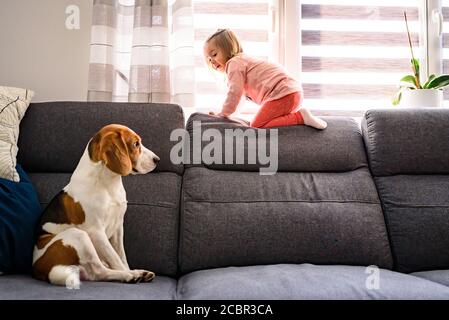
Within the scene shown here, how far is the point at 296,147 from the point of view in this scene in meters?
1.71

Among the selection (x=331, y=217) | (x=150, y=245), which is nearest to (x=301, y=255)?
(x=331, y=217)

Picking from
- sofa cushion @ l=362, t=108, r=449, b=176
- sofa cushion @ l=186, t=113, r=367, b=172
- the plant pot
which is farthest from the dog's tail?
the plant pot

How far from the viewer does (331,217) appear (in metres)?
1.54

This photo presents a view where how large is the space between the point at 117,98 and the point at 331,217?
1144 millimetres

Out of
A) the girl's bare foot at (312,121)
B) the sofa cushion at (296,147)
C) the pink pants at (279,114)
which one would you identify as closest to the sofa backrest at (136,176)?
the sofa cushion at (296,147)

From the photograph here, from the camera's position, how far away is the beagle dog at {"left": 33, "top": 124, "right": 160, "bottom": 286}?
1198mm

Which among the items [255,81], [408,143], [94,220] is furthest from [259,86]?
[94,220]

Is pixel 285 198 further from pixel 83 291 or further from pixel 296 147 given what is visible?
pixel 83 291

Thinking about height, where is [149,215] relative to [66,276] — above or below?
above

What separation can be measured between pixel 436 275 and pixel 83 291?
1.14 meters

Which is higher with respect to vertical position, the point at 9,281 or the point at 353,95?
the point at 353,95

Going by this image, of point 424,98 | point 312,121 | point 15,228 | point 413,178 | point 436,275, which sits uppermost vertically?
point 424,98
